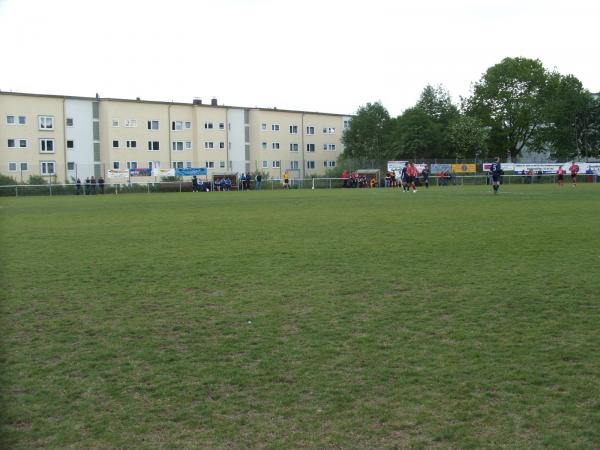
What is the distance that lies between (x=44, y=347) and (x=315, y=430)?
2.97 meters

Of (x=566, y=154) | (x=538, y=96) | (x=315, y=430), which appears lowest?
(x=315, y=430)

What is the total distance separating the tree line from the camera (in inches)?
3152

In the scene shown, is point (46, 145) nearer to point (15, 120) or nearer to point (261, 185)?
point (15, 120)

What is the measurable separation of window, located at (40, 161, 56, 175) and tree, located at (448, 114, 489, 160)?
4885cm

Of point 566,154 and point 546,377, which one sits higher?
point 566,154

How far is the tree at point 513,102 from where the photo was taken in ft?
286

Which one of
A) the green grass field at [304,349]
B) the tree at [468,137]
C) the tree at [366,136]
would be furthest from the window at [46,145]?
the green grass field at [304,349]

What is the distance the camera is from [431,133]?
283ft

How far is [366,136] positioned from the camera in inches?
3708

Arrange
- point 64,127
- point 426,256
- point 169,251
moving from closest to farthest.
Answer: point 426,256 < point 169,251 < point 64,127

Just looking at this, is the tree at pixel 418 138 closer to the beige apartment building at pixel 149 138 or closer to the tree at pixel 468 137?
the tree at pixel 468 137

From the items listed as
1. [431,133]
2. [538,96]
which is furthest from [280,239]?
[538,96]

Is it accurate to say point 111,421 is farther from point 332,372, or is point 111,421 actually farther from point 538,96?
point 538,96

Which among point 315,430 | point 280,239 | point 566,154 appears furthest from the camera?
point 566,154
